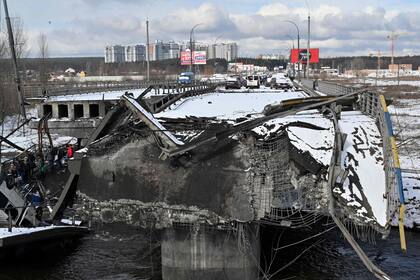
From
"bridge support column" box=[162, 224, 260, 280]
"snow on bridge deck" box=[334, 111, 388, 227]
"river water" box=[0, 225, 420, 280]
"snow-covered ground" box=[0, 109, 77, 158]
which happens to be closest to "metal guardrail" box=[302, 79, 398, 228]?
"snow on bridge deck" box=[334, 111, 388, 227]

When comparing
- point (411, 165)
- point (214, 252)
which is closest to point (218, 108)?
point (411, 165)

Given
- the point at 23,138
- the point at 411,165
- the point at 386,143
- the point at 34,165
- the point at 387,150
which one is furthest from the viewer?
the point at 23,138

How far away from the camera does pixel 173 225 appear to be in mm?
14016

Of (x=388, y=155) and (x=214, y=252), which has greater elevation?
(x=388, y=155)

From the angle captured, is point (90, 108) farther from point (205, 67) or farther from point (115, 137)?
point (205, 67)

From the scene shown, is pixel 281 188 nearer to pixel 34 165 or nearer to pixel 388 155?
pixel 388 155

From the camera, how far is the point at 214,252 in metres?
14.0

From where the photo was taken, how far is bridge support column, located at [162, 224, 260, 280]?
13.9 m

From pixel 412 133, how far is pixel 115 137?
36229mm

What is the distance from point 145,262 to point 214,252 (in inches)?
165

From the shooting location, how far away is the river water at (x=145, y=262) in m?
16.0

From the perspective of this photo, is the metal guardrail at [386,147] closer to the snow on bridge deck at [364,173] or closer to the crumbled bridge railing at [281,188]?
the snow on bridge deck at [364,173]

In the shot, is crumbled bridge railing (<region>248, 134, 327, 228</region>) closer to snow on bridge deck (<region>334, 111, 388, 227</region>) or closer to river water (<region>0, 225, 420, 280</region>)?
snow on bridge deck (<region>334, 111, 388, 227</region>)

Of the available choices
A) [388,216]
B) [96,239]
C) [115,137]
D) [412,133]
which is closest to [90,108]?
[96,239]
